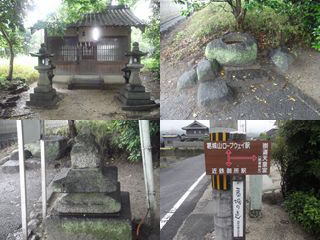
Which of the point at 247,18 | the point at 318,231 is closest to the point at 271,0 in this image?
the point at 247,18

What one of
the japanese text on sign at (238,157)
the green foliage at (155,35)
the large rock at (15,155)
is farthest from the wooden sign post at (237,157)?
the large rock at (15,155)

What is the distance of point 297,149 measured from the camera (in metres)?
7.36

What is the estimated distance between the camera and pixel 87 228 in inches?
205

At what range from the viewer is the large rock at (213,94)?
5660 millimetres

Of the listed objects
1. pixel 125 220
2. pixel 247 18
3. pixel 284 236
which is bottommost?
pixel 284 236

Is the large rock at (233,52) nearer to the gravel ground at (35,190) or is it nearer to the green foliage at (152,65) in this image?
the green foliage at (152,65)

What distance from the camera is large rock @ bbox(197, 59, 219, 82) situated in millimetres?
6016

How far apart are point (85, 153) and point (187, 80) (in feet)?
7.63

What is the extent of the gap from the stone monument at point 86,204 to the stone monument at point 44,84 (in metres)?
0.82

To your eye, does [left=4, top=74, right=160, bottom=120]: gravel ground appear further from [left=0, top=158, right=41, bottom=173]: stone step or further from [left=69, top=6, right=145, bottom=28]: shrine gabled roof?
[left=0, top=158, right=41, bottom=173]: stone step

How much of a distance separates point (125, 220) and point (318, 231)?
12.3 ft

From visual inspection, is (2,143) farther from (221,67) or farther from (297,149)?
(297,149)

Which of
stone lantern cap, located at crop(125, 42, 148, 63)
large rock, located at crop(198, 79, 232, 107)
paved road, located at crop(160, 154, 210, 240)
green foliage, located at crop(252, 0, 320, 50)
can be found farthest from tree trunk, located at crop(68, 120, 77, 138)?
green foliage, located at crop(252, 0, 320, 50)

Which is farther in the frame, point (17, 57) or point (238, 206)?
point (17, 57)
